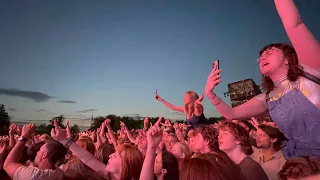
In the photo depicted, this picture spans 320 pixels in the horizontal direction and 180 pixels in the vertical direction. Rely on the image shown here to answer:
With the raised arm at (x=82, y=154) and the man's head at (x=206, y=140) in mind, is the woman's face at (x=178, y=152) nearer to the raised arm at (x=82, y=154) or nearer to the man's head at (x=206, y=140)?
the man's head at (x=206, y=140)

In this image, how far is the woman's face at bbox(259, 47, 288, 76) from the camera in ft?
6.42

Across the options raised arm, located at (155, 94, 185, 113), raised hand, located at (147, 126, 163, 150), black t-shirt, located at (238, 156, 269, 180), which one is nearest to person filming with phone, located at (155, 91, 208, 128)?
raised arm, located at (155, 94, 185, 113)

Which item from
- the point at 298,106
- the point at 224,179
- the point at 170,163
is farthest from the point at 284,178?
the point at 170,163

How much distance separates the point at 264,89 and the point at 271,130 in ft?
6.90

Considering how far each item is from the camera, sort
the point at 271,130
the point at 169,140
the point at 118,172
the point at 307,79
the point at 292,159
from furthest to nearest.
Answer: the point at 169,140 → the point at 271,130 → the point at 118,172 → the point at 292,159 → the point at 307,79

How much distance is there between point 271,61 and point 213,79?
1.35 feet

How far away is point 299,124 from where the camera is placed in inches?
69.2

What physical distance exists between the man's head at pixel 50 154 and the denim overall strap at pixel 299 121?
2.76 metres

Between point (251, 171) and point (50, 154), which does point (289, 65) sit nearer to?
point (251, 171)

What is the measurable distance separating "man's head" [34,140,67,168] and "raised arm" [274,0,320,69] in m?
3.05

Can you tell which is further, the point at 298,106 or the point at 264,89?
the point at 264,89

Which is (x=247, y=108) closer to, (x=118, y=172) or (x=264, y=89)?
(x=264, y=89)

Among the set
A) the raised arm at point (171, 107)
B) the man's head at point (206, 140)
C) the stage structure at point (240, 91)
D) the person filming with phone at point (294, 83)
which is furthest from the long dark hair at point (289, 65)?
the stage structure at point (240, 91)

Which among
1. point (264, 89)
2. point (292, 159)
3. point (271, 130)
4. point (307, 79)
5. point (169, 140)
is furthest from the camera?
→ point (169, 140)
